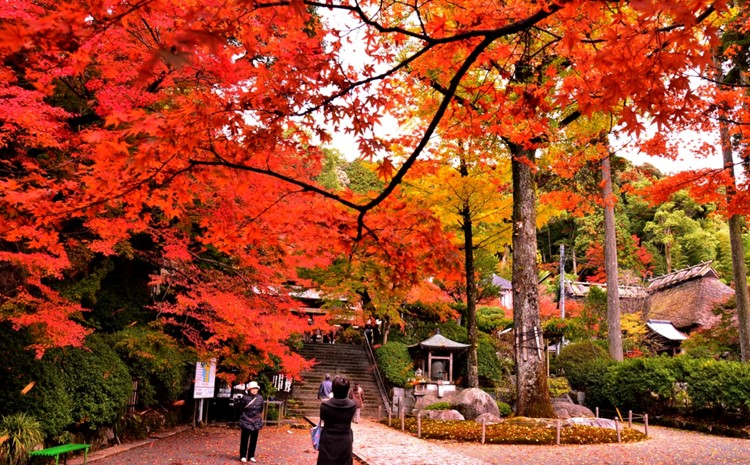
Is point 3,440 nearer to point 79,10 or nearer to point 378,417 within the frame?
point 79,10

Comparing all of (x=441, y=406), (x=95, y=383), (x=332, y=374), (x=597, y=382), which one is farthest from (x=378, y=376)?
(x=95, y=383)

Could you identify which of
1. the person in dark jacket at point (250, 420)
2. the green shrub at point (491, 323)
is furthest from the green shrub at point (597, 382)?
the person in dark jacket at point (250, 420)

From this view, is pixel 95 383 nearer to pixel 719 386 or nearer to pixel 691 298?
pixel 719 386

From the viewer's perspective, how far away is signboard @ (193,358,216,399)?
12.2 meters

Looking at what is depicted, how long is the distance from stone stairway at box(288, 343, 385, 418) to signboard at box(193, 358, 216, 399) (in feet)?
20.4

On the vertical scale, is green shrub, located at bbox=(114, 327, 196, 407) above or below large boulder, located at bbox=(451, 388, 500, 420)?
above

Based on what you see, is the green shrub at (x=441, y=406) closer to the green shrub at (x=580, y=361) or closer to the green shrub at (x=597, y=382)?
the green shrub at (x=597, y=382)

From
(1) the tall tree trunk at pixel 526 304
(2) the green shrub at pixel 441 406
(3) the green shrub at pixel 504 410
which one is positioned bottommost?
(3) the green shrub at pixel 504 410

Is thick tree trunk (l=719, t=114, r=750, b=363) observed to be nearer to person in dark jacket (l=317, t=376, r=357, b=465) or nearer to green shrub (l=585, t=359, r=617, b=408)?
green shrub (l=585, t=359, r=617, b=408)

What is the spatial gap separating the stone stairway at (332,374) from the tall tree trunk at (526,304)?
365 inches

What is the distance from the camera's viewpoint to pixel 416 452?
9891 mm

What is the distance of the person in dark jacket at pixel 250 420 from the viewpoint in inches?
336

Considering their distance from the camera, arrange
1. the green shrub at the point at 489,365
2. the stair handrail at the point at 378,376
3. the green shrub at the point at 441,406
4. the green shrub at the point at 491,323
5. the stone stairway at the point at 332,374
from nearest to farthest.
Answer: the green shrub at the point at 441,406, the stone stairway at the point at 332,374, the stair handrail at the point at 378,376, the green shrub at the point at 489,365, the green shrub at the point at 491,323

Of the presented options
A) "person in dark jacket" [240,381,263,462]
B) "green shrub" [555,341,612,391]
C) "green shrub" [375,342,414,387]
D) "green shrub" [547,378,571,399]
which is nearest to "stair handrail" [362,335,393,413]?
Result: "green shrub" [375,342,414,387]
